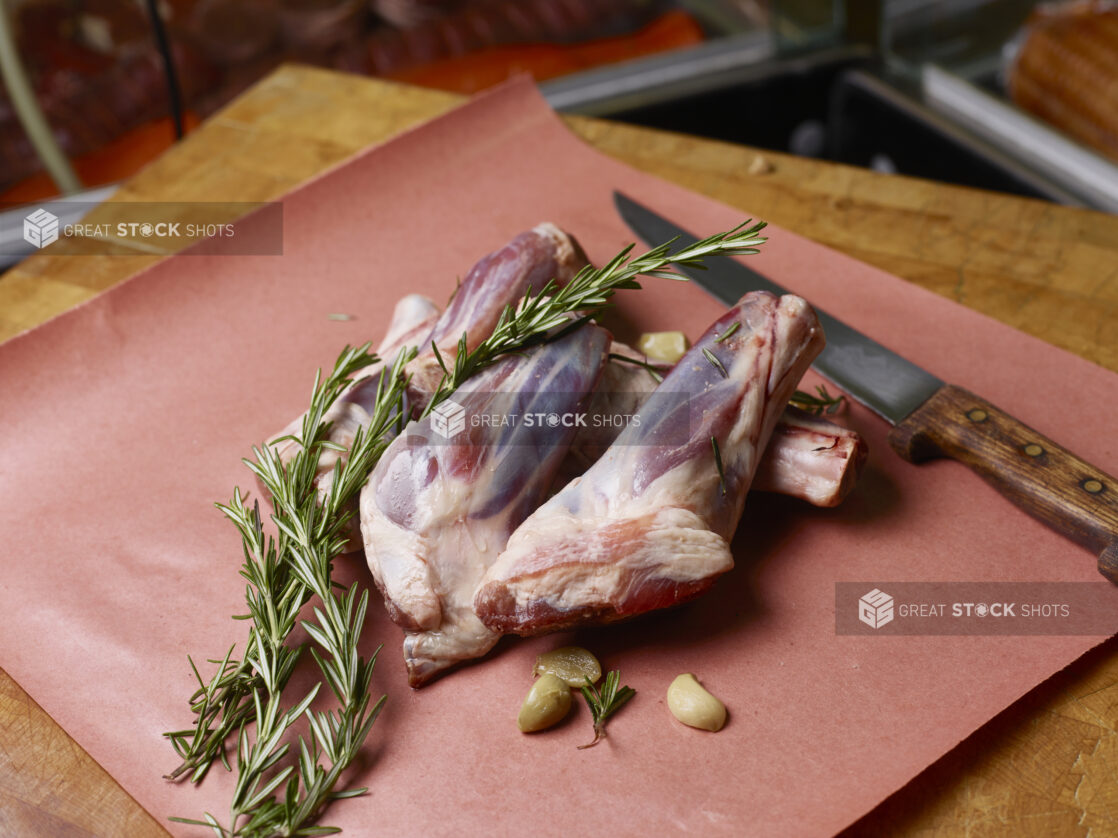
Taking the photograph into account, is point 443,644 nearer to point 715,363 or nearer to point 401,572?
point 401,572

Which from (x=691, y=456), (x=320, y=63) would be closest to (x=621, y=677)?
(x=691, y=456)

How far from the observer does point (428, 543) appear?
4.33ft

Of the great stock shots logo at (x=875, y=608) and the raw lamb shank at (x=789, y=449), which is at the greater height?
the raw lamb shank at (x=789, y=449)

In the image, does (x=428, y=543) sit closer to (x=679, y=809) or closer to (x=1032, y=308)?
(x=679, y=809)

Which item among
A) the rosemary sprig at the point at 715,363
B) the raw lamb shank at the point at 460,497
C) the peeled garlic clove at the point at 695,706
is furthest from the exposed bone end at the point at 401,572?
the rosemary sprig at the point at 715,363

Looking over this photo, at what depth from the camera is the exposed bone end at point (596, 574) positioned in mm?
1248

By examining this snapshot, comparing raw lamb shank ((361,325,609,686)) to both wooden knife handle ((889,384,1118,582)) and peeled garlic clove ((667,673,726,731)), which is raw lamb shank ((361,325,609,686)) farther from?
wooden knife handle ((889,384,1118,582))

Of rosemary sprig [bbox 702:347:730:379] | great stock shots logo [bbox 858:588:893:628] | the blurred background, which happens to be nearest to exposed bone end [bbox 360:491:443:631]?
rosemary sprig [bbox 702:347:730:379]

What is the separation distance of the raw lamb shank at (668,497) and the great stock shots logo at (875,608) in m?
0.23

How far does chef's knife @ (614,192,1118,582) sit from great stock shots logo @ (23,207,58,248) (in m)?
1.57

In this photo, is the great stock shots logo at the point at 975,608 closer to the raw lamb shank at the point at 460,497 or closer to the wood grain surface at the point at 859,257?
the wood grain surface at the point at 859,257

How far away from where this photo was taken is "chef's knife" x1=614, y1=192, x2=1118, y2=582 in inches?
55.8

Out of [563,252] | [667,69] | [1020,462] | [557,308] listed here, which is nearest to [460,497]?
[557,308]

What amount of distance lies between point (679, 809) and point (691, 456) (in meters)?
0.45
